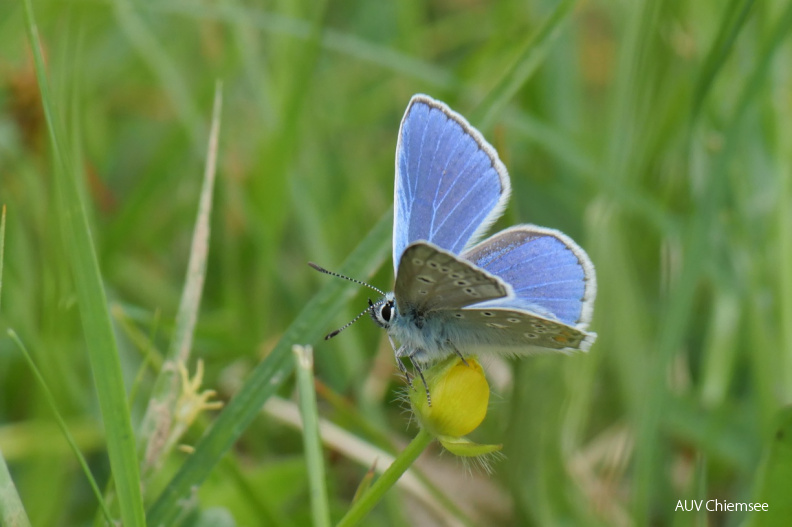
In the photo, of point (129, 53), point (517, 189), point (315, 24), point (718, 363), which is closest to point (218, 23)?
point (129, 53)

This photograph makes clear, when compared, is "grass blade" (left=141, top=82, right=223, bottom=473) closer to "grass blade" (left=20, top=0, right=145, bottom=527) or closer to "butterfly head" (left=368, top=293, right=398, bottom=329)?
"grass blade" (left=20, top=0, right=145, bottom=527)

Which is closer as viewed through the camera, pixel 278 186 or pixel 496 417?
pixel 496 417

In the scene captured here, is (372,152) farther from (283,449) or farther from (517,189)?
(283,449)

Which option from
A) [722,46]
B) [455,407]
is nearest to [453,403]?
[455,407]

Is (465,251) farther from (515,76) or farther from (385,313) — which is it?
(515,76)

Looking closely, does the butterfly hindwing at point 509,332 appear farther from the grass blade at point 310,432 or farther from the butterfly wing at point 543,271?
the grass blade at point 310,432

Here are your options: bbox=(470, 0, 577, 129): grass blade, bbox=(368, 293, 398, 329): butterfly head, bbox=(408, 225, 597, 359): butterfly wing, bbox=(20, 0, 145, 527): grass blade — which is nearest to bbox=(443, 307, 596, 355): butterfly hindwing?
bbox=(408, 225, 597, 359): butterfly wing
